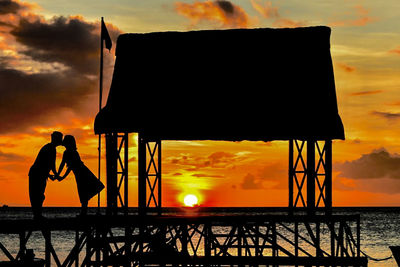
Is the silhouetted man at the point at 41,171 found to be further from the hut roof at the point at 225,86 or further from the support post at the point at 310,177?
the support post at the point at 310,177

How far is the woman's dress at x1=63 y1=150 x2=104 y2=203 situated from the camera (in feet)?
68.5

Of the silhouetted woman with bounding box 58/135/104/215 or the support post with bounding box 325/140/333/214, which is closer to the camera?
the silhouetted woman with bounding box 58/135/104/215

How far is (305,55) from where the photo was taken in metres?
27.6

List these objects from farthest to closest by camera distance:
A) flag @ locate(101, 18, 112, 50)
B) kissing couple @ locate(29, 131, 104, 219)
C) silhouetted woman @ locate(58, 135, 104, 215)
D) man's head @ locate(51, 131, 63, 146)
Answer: flag @ locate(101, 18, 112, 50) → silhouetted woman @ locate(58, 135, 104, 215) → kissing couple @ locate(29, 131, 104, 219) → man's head @ locate(51, 131, 63, 146)

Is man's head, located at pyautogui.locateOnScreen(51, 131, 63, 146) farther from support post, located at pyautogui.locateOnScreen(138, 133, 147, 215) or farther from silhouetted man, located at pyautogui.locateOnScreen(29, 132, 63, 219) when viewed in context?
support post, located at pyautogui.locateOnScreen(138, 133, 147, 215)

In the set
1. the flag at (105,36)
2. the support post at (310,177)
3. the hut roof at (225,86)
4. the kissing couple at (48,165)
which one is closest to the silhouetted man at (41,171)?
the kissing couple at (48,165)

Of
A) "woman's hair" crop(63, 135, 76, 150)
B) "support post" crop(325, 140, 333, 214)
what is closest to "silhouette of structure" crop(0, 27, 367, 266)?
"support post" crop(325, 140, 333, 214)

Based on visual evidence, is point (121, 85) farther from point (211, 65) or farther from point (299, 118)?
point (299, 118)

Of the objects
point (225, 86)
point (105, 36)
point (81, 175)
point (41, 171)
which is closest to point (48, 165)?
point (41, 171)

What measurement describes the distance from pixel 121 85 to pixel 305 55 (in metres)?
6.72

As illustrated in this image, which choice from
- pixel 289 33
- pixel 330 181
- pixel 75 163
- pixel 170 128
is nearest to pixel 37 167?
pixel 75 163

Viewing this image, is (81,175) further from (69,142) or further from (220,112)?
(220,112)


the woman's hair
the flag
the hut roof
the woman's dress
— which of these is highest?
the flag

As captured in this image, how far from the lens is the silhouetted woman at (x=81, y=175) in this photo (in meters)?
20.8
